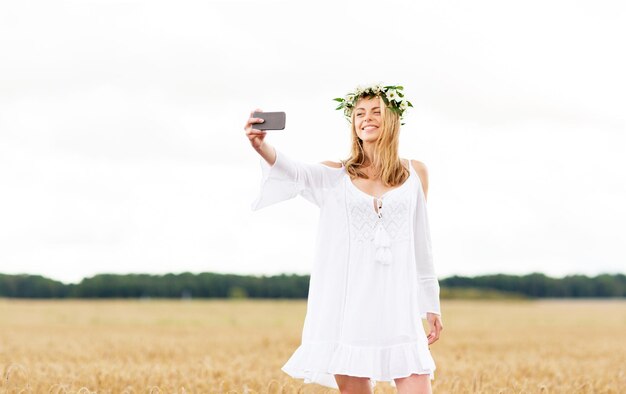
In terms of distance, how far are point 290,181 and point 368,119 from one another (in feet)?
1.96

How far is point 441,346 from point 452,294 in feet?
148

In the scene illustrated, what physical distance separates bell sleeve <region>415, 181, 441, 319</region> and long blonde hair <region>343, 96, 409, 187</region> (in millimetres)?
238

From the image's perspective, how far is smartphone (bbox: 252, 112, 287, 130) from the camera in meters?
4.59

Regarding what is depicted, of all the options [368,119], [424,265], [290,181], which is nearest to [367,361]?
[424,265]

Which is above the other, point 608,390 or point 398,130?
point 398,130

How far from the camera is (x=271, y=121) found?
4621 millimetres

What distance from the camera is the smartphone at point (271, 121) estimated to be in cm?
459

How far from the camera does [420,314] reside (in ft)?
16.5

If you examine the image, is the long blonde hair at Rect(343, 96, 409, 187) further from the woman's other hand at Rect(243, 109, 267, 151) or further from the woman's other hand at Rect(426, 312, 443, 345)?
the woman's other hand at Rect(426, 312, 443, 345)

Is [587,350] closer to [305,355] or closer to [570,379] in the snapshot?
[570,379]

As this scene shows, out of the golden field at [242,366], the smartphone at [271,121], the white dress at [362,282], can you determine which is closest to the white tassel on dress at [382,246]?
the white dress at [362,282]

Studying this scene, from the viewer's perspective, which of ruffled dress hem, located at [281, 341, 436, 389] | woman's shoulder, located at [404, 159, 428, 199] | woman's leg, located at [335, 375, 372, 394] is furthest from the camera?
woman's shoulder, located at [404, 159, 428, 199]

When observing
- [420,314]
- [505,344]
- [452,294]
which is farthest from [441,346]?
[452,294]

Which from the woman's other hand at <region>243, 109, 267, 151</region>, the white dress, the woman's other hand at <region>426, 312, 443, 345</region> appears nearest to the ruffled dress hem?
the white dress
